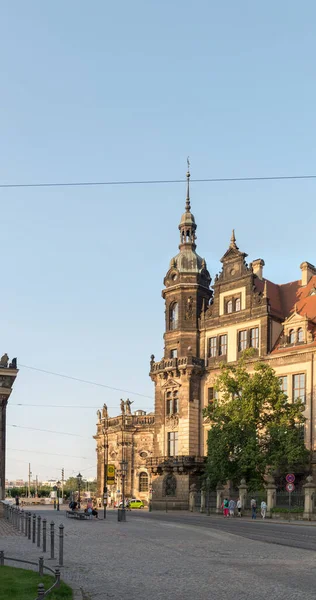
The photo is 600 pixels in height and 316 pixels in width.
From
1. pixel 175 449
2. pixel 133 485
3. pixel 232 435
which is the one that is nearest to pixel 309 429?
pixel 232 435

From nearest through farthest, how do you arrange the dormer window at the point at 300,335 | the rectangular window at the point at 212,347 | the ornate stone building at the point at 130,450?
the dormer window at the point at 300,335 → the rectangular window at the point at 212,347 → the ornate stone building at the point at 130,450

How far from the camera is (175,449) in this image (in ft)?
233

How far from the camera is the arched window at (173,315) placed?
7531 centimetres

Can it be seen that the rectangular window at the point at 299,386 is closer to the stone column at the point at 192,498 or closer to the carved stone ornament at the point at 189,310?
the stone column at the point at 192,498

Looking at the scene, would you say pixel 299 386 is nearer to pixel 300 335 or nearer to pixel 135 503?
pixel 300 335

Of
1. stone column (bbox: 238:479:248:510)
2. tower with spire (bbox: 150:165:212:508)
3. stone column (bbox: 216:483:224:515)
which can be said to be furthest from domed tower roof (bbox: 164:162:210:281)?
stone column (bbox: 238:479:248:510)

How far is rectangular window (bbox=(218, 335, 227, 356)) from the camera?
70.6 meters

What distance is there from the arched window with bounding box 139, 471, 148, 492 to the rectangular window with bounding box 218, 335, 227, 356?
30.7 meters

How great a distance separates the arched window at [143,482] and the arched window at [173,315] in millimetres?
27642

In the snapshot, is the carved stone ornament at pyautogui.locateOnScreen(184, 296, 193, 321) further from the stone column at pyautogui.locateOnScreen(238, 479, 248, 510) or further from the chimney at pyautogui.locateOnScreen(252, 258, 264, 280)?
the stone column at pyautogui.locateOnScreen(238, 479, 248, 510)

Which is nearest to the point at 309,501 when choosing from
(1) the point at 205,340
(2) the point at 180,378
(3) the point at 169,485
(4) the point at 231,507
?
(4) the point at 231,507

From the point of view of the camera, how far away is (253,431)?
2228 inches

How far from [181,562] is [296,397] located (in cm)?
4369

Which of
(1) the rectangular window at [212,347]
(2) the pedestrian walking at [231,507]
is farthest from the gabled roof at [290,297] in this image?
(2) the pedestrian walking at [231,507]
